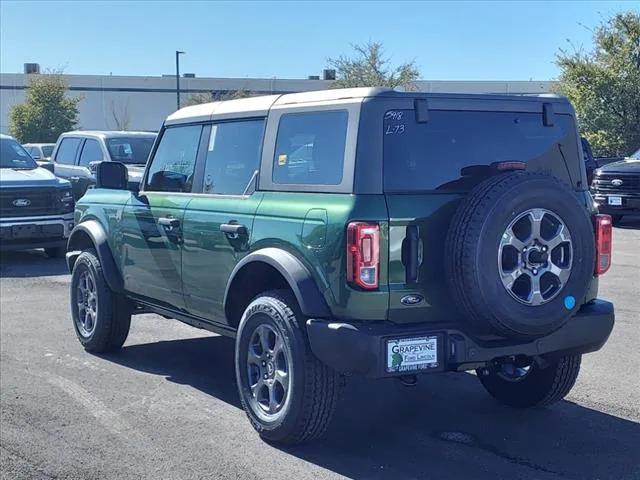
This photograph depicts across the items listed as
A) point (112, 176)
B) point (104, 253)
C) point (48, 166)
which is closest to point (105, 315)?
point (104, 253)

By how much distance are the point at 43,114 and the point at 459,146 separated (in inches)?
1385

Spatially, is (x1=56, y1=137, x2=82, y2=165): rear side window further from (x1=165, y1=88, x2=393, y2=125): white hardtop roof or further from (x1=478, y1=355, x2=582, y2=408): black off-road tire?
(x1=478, y1=355, x2=582, y2=408): black off-road tire

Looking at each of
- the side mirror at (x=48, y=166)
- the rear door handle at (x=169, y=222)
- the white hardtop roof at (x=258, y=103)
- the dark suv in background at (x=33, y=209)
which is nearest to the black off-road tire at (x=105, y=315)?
the rear door handle at (x=169, y=222)

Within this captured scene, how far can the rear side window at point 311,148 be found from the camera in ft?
15.8

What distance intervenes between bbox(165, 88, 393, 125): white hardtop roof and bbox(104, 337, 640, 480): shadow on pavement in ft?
6.42

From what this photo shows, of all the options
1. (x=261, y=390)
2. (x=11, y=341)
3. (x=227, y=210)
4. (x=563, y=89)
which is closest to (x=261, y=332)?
(x=261, y=390)

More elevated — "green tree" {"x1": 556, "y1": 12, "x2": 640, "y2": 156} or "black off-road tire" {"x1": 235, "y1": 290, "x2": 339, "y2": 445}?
"green tree" {"x1": 556, "y1": 12, "x2": 640, "y2": 156}

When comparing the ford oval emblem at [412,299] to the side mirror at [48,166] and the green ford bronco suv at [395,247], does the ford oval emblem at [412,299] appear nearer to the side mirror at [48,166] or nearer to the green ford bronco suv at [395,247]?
the green ford bronco suv at [395,247]

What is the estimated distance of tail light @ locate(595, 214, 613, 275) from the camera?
204 inches

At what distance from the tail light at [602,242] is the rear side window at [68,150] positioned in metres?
11.9

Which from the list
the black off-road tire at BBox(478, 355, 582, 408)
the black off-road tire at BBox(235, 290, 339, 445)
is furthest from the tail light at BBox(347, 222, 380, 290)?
the black off-road tire at BBox(478, 355, 582, 408)

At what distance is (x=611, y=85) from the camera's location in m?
23.4

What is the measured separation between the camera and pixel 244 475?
4645mm

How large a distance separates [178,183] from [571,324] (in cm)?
296
